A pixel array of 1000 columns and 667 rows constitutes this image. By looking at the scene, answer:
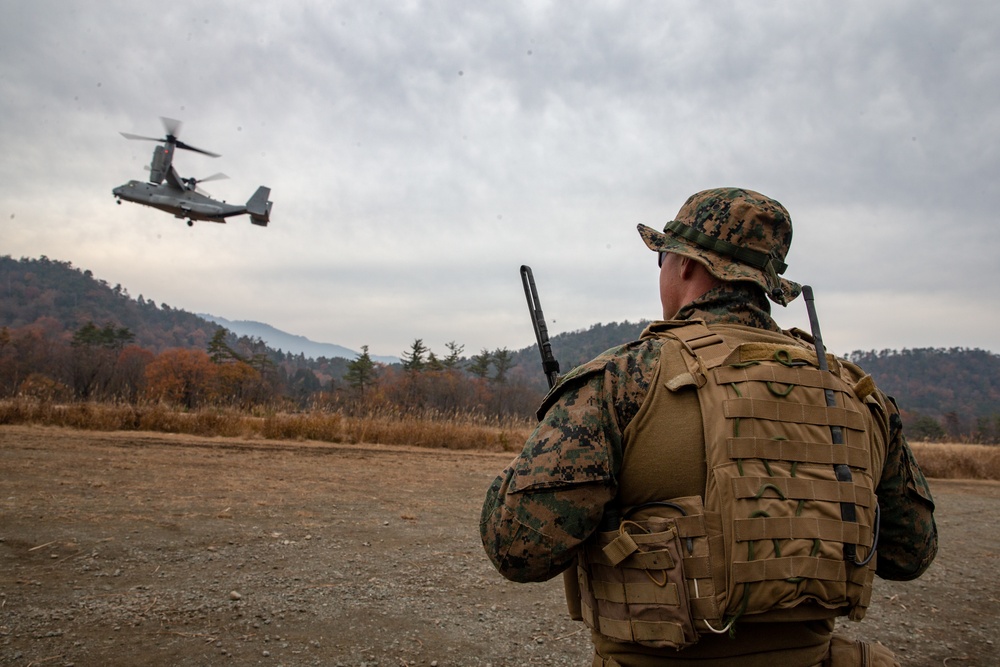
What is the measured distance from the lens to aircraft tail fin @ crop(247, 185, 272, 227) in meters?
24.9

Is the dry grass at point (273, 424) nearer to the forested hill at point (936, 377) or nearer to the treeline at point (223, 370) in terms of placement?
the treeline at point (223, 370)

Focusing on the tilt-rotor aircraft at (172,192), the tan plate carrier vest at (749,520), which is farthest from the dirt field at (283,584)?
the tilt-rotor aircraft at (172,192)

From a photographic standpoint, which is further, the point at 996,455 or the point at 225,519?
the point at 996,455

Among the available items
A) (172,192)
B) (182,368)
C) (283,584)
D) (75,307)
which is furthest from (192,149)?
(75,307)

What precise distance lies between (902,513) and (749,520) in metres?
0.77

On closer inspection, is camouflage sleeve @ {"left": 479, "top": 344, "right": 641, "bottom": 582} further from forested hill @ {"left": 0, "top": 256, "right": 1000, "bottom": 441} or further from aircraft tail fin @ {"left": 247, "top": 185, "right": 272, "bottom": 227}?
forested hill @ {"left": 0, "top": 256, "right": 1000, "bottom": 441}

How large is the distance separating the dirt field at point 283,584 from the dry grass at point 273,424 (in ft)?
14.4

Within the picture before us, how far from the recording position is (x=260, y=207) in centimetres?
2555

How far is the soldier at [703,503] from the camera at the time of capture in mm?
1392

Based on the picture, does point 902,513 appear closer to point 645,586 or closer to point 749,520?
point 749,520

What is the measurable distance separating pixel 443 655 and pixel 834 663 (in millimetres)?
2396

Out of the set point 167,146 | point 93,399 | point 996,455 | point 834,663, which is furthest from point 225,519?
point 167,146

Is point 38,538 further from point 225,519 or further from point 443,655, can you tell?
point 443,655

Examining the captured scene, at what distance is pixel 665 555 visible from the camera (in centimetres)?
141
